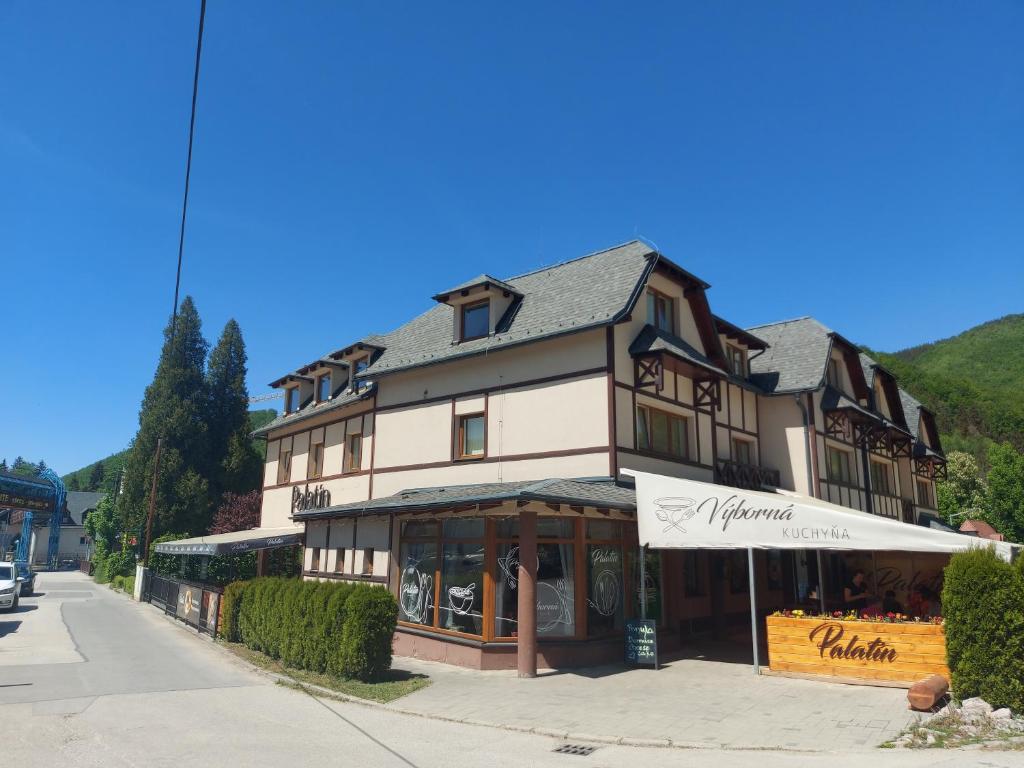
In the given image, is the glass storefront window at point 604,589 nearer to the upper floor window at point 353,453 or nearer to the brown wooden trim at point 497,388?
the brown wooden trim at point 497,388

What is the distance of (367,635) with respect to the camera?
12.5m

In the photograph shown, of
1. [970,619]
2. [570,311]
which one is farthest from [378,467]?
[970,619]

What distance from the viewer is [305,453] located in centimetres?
2650

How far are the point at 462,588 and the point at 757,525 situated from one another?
634 centimetres

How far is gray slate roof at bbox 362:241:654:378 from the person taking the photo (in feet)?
55.1

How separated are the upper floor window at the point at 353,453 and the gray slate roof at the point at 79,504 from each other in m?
88.3

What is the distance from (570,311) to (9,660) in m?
14.9

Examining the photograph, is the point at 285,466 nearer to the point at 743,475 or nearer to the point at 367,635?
the point at 367,635

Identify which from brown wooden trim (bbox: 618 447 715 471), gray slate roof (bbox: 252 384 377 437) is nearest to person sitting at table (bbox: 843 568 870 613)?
brown wooden trim (bbox: 618 447 715 471)

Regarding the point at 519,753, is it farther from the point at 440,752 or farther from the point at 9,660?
the point at 9,660

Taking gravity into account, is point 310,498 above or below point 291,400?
below

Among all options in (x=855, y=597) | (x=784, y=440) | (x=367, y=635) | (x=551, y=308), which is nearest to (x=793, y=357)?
(x=784, y=440)

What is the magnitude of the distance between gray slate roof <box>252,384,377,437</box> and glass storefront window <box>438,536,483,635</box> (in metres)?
7.86

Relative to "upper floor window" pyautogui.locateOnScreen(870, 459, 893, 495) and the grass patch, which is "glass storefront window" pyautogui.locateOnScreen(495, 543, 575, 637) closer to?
the grass patch
